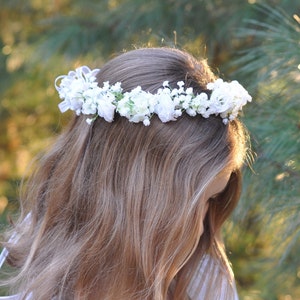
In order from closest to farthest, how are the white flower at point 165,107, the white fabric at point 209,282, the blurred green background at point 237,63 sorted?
the white flower at point 165,107 → the blurred green background at point 237,63 → the white fabric at point 209,282

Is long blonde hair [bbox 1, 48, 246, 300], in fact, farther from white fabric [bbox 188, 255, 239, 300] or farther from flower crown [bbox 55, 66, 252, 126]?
white fabric [bbox 188, 255, 239, 300]

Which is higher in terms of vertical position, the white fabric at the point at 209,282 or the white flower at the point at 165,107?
the white flower at the point at 165,107

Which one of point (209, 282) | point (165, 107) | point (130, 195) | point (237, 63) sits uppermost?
point (237, 63)

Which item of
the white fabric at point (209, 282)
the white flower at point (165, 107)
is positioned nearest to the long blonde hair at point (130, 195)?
the white flower at point (165, 107)

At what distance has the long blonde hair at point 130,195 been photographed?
1.06 meters

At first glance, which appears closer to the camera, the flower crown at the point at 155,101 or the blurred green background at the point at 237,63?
the flower crown at the point at 155,101

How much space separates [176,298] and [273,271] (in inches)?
9.2

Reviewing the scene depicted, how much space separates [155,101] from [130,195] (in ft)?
0.53

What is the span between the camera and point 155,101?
3.34 ft

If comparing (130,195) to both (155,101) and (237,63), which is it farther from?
(237,63)

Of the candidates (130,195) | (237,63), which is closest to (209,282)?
(130,195)

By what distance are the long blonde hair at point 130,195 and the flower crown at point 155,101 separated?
0.07 feet

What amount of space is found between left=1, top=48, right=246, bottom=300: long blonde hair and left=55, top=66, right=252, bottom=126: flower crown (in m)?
0.02

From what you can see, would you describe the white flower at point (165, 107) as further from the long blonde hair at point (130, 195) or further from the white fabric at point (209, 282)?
the white fabric at point (209, 282)
